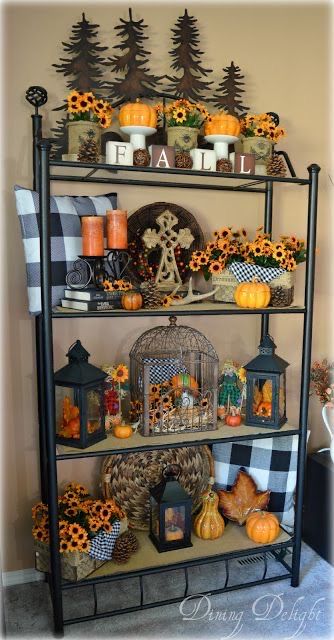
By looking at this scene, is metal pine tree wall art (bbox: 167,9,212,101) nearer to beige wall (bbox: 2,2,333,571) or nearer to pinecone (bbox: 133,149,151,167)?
beige wall (bbox: 2,2,333,571)

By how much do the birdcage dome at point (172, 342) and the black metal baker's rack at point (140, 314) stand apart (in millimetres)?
271

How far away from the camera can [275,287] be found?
2.07 m

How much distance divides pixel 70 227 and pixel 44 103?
0.45m

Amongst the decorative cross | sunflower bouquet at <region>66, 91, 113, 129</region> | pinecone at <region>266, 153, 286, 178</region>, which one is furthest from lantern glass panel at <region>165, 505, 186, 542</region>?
sunflower bouquet at <region>66, 91, 113, 129</region>

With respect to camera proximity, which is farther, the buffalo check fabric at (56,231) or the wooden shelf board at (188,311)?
the buffalo check fabric at (56,231)

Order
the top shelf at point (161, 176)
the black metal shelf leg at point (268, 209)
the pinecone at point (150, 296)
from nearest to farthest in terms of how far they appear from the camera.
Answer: the top shelf at point (161, 176) → the pinecone at point (150, 296) → the black metal shelf leg at point (268, 209)

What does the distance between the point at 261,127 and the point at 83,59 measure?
0.73 metres

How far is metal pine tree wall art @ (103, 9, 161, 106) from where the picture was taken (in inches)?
83.0

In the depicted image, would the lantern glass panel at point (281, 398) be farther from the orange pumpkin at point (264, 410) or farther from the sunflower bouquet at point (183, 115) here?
the sunflower bouquet at point (183, 115)

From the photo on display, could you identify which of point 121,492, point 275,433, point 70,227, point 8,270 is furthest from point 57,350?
point 275,433

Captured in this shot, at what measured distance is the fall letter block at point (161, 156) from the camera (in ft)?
6.23

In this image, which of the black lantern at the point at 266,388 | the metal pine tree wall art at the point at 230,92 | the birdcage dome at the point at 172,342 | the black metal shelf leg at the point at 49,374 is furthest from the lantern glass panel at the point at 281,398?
the metal pine tree wall art at the point at 230,92

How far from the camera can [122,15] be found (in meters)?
2.11

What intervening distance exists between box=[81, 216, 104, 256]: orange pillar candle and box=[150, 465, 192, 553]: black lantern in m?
0.90
